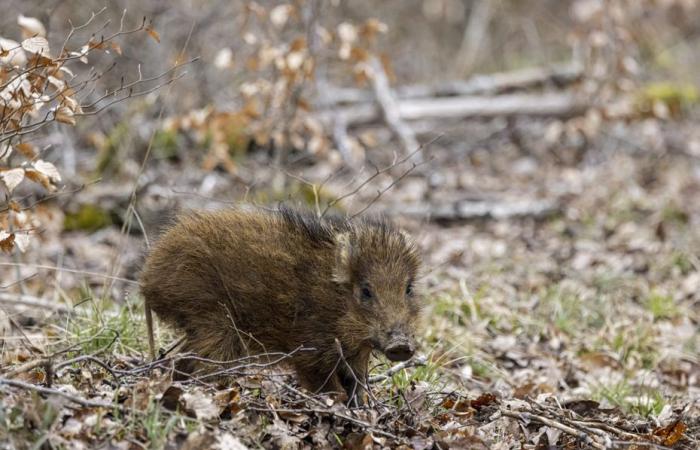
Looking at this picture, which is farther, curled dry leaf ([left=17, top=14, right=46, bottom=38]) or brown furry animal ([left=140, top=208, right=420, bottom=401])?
curled dry leaf ([left=17, top=14, right=46, bottom=38])

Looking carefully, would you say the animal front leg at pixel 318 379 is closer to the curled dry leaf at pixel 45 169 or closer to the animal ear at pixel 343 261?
the animal ear at pixel 343 261

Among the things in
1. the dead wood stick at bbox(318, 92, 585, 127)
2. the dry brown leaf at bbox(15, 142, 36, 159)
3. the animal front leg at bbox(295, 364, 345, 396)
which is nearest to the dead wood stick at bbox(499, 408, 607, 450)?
the animal front leg at bbox(295, 364, 345, 396)

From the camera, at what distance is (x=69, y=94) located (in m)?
5.21

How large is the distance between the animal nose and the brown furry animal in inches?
7.8

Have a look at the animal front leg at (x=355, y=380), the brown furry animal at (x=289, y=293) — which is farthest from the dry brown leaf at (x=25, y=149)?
the animal front leg at (x=355, y=380)

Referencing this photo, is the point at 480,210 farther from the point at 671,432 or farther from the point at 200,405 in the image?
the point at 200,405

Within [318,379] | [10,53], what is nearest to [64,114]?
[10,53]

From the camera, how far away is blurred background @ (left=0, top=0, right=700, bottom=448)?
6.93m

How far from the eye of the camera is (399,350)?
4.98 m

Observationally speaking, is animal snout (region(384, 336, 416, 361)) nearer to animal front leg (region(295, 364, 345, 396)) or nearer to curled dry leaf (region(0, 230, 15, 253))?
animal front leg (region(295, 364, 345, 396))

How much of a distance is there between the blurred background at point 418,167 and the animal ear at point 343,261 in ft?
2.80

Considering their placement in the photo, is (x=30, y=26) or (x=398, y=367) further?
(x=398, y=367)

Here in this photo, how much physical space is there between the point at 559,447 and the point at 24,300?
14.5ft

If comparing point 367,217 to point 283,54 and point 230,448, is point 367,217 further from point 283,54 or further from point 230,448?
point 283,54
